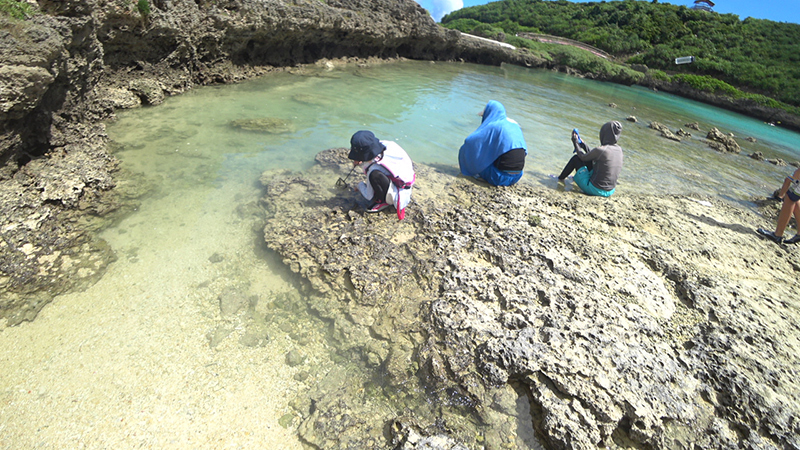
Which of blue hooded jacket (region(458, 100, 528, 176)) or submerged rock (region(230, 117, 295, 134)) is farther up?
blue hooded jacket (region(458, 100, 528, 176))

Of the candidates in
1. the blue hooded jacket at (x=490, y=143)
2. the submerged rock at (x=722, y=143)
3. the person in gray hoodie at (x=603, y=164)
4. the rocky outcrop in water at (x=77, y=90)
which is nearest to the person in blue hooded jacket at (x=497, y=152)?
the blue hooded jacket at (x=490, y=143)

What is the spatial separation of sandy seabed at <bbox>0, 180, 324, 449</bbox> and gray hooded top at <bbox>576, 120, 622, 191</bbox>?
17.1 ft

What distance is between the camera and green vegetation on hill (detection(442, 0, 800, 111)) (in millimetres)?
35656

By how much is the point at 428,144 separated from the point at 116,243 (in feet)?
18.6

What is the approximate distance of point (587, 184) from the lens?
5965mm

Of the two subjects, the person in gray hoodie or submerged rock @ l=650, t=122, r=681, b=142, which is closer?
the person in gray hoodie

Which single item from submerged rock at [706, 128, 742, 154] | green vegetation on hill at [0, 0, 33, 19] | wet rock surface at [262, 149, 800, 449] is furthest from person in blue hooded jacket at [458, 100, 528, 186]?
submerged rock at [706, 128, 742, 154]

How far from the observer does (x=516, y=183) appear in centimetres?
594

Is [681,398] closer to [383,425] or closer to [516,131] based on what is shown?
[383,425]

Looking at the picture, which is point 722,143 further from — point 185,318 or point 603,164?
point 185,318

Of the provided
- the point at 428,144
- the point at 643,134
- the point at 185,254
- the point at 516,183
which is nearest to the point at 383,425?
the point at 185,254

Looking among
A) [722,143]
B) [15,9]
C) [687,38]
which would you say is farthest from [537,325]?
[687,38]

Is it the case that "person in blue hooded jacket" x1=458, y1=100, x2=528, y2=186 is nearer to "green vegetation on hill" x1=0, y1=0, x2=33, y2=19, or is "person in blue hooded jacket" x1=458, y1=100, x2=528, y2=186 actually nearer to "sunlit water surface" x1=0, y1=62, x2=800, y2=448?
"sunlit water surface" x1=0, y1=62, x2=800, y2=448

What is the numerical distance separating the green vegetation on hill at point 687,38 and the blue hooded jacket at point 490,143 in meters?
39.2
